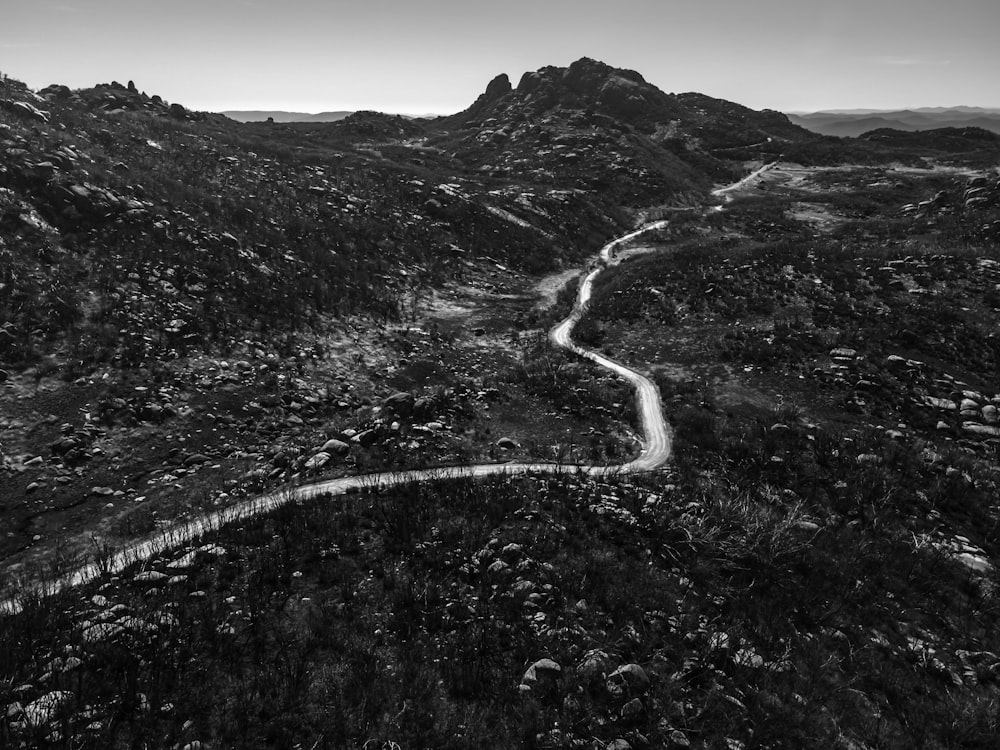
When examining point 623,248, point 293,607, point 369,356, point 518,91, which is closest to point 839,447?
point 293,607

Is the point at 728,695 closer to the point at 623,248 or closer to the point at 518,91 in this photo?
the point at 623,248

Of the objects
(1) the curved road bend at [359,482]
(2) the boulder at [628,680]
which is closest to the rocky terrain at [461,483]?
(2) the boulder at [628,680]

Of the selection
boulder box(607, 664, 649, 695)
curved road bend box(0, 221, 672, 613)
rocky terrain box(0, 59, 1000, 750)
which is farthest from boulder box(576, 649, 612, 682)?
curved road bend box(0, 221, 672, 613)

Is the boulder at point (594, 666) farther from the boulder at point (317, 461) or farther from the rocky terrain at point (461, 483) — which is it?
the boulder at point (317, 461)

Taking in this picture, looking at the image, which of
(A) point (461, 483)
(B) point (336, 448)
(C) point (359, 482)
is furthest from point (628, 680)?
(B) point (336, 448)

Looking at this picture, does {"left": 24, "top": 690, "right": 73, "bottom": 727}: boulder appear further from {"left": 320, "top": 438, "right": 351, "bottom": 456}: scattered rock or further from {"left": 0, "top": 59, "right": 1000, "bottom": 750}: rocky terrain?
{"left": 320, "top": 438, "right": 351, "bottom": 456}: scattered rock

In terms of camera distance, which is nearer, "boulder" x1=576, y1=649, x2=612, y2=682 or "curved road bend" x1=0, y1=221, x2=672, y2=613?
"boulder" x1=576, y1=649, x2=612, y2=682
